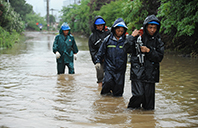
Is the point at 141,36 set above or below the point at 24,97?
above

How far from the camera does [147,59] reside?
195 inches

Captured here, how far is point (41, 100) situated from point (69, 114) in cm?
122

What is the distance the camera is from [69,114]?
4.98 metres

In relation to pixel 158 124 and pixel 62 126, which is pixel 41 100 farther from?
pixel 158 124

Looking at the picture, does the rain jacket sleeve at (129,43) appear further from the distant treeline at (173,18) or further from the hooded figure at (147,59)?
the distant treeline at (173,18)

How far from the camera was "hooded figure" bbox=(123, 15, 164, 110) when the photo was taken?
4895 millimetres

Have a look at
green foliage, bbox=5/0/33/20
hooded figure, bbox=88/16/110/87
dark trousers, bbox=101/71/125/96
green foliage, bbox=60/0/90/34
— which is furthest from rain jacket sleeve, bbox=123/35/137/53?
green foliage, bbox=5/0/33/20

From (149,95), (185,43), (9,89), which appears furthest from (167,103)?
(185,43)

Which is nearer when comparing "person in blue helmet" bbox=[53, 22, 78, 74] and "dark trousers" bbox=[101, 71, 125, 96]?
"dark trousers" bbox=[101, 71, 125, 96]

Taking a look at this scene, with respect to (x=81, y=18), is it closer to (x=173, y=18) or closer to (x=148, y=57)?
(x=173, y=18)

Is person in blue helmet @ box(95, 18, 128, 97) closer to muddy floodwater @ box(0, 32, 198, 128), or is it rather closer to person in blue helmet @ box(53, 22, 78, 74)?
muddy floodwater @ box(0, 32, 198, 128)

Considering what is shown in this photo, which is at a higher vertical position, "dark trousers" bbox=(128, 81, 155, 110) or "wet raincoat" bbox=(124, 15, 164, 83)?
"wet raincoat" bbox=(124, 15, 164, 83)

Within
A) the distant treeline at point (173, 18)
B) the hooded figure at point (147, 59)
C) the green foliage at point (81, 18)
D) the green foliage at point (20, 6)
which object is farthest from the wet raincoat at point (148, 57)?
the green foliage at point (20, 6)

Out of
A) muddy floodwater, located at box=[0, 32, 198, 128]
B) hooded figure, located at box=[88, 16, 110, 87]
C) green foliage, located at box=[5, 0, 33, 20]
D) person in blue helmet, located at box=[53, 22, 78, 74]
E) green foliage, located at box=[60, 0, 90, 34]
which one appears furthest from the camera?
green foliage, located at box=[5, 0, 33, 20]
